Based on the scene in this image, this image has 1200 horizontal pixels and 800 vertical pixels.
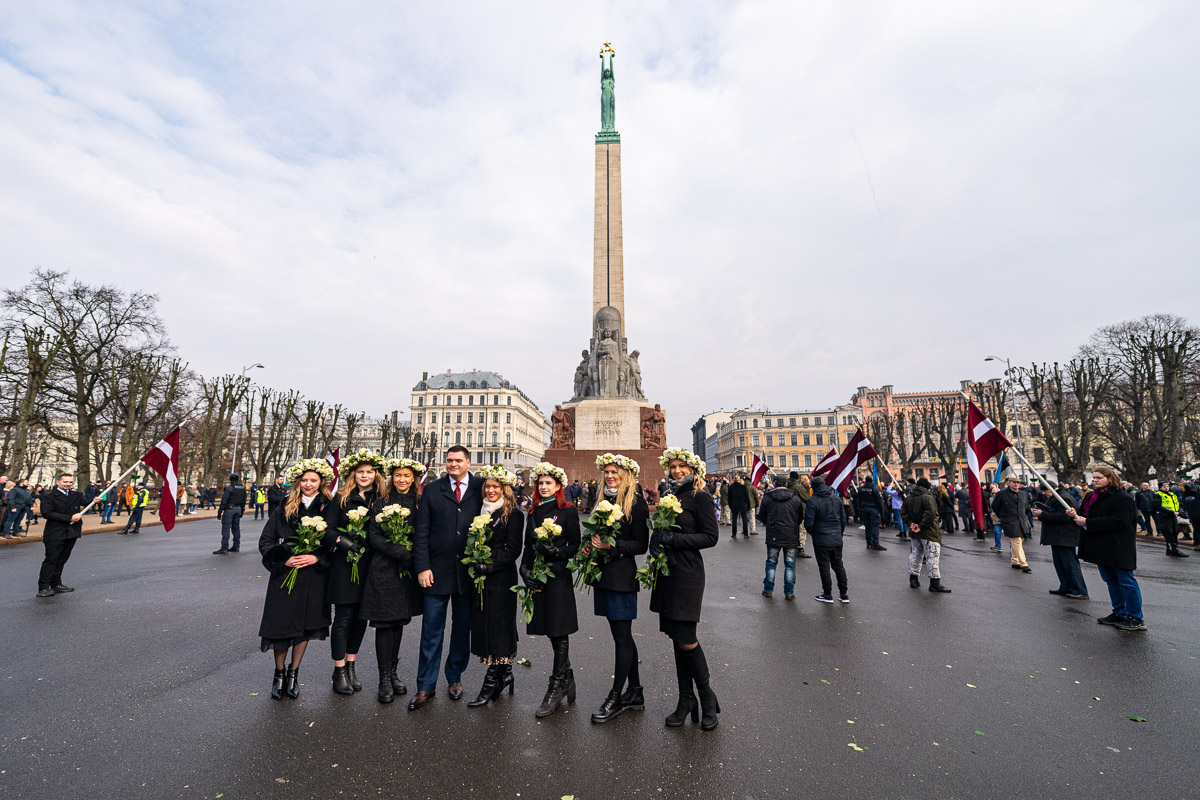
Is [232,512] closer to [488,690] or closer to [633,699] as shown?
[488,690]

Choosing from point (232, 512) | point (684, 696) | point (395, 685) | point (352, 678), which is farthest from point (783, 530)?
point (232, 512)

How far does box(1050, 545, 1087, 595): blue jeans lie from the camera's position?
340 inches

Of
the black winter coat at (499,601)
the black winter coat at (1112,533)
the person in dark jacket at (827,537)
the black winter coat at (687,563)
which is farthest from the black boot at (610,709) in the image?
the black winter coat at (1112,533)

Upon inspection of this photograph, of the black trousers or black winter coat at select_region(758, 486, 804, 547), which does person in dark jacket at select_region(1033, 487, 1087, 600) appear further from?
the black trousers

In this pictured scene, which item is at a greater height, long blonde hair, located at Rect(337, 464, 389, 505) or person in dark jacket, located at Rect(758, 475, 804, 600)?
long blonde hair, located at Rect(337, 464, 389, 505)

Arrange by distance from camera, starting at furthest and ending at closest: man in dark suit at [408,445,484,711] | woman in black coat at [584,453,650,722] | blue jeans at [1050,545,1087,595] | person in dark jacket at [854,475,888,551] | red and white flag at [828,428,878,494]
Answer: person in dark jacket at [854,475,888,551] < red and white flag at [828,428,878,494] < blue jeans at [1050,545,1087,595] < man in dark suit at [408,445,484,711] < woman in black coat at [584,453,650,722]

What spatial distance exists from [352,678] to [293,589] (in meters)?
0.95

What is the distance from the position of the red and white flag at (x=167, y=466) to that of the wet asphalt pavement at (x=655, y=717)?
Result: 1.43m

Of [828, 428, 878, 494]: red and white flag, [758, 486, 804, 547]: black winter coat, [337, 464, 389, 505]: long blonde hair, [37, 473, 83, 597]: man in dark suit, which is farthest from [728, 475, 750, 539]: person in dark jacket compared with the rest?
[37, 473, 83, 597]: man in dark suit

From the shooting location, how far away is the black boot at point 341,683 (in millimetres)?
4691

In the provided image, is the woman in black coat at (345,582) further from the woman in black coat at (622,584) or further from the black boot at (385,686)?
the woman in black coat at (622,584)

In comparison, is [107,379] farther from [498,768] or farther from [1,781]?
[498,768]

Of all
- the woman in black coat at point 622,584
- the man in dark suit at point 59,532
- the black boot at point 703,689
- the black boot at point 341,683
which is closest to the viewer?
the black boot at point 703,689

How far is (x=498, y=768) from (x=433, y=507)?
2.01m
